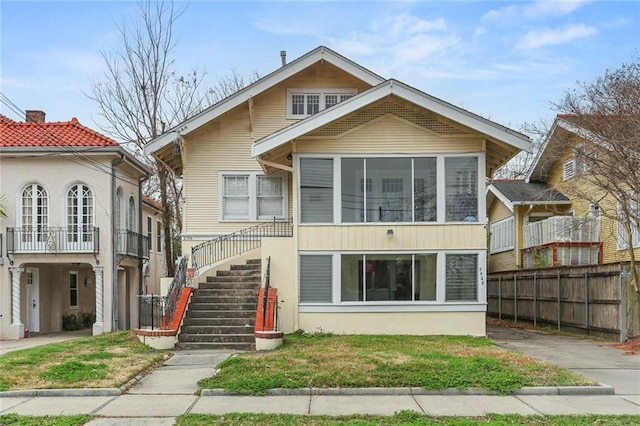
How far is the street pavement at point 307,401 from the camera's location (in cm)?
764

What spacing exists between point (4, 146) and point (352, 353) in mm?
14260

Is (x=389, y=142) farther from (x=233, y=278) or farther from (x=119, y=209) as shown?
(x=119, y=209)

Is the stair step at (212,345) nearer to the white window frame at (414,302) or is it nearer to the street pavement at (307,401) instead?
the white window frame at (414,302)

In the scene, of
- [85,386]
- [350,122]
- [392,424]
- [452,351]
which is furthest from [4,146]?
[392,424]

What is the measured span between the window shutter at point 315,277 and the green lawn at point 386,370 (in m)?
2.78

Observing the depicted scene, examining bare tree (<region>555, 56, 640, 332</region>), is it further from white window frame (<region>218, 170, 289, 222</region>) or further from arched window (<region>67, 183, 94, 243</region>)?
arched window (<region>67, 183, 94, 243</region>)

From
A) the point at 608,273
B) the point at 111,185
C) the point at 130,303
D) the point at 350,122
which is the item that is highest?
the point at 350,122

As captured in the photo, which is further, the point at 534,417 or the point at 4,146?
the point at 4,146

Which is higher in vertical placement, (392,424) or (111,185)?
(111,185)

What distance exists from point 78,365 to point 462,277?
357 inches

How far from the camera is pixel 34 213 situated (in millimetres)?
19453

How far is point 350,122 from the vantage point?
14.8m

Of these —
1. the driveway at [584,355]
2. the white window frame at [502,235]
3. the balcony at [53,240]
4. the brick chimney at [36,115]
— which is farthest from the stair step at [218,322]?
the white window frame at [502,235]

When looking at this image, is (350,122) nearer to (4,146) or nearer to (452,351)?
(452,351)
